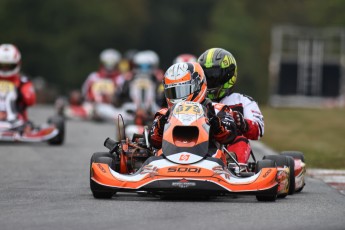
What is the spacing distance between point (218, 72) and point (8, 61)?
9402mm

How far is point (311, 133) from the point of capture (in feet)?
97.3

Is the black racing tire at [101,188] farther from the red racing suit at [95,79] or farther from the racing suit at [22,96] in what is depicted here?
the red racing suit at [95,79]

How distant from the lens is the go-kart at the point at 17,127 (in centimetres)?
2197

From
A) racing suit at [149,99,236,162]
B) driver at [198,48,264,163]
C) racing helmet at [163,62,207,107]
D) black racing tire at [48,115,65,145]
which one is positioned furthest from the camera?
black racing tire at [48,115,65,145]

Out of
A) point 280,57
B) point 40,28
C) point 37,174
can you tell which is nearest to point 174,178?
point 37,174

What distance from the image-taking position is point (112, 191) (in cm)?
1199

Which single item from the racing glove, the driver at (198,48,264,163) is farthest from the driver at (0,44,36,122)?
the racing glove

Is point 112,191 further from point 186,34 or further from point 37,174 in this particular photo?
point 186,34

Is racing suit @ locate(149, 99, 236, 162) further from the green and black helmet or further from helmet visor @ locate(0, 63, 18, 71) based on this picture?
helmet visor @ locate(0, 63, 18, 71)

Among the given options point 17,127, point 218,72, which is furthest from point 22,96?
point 218,72

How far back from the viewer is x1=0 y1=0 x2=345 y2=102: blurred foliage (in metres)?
75.7

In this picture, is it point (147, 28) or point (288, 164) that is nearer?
point (288, 164)

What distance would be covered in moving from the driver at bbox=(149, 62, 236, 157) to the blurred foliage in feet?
176

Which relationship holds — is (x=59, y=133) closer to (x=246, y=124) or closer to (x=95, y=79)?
(x=246, y=124)
